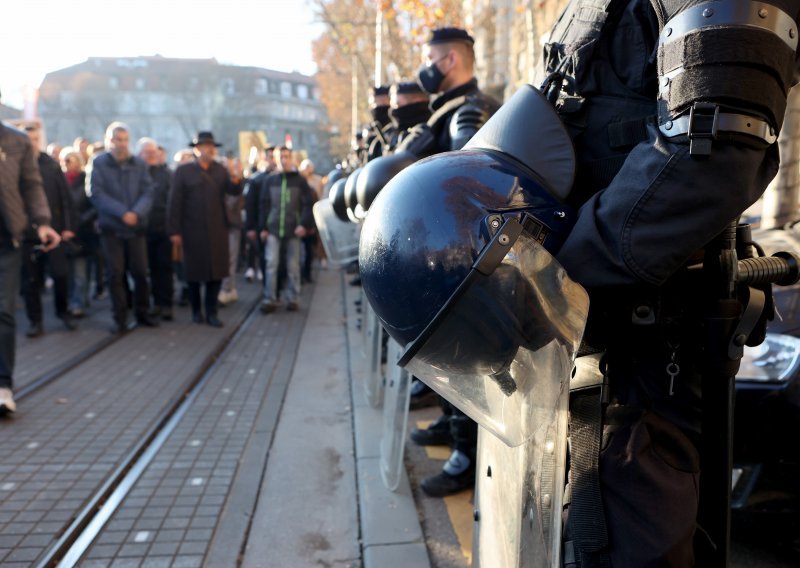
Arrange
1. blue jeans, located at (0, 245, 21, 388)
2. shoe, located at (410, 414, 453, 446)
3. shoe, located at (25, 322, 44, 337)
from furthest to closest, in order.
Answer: shoe, located at (25, 322, 44, 337), blue jeans, located at (0, 245, 21, 388), shoe, located at (410, 414, 453, 446)

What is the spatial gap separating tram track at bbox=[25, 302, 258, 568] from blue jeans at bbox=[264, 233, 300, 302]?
2218mm

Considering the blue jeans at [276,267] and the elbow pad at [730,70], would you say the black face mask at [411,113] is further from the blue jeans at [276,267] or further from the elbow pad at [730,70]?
the blue jeans at [276,267]

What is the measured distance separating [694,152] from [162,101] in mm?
68256

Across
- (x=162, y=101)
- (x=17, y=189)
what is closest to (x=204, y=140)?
(x=17, y=189)

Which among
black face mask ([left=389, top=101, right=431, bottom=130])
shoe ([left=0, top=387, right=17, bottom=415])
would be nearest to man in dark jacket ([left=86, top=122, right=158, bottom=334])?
shoe ([left=0, top=387, right=17, bottom=415])

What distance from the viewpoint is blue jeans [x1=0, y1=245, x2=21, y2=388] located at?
448 centimetres

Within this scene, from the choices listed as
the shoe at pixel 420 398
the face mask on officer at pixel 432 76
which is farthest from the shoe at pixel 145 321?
the face mask on officer at pixel 432 76

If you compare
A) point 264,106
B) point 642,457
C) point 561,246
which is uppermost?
point 264,106

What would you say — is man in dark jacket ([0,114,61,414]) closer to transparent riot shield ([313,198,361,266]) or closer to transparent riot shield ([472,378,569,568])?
transparent riot shield ([313,198,361,266])

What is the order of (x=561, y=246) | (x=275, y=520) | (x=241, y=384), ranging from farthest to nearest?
1. (x=241, y=384)
2. (x=275, y=520)
3. (x=561, y=246)

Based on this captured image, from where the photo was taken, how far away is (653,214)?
129 centimetres

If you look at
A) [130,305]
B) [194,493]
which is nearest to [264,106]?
[130,305]

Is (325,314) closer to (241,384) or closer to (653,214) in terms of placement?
(241,384)

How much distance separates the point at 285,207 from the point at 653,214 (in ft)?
25.9
